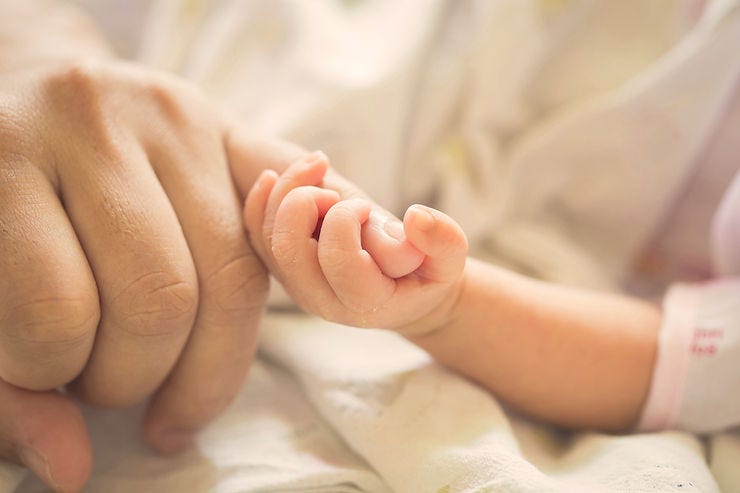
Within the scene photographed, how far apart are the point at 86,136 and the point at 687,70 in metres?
0.60

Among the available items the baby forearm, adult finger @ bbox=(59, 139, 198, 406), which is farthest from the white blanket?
adult finger @ bbox=(59, 139, 198, 406)

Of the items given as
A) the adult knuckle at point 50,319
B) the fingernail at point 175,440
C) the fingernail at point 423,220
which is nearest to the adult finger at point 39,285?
the adult knuckle at point 50,319

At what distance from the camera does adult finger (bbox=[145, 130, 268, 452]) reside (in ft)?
1.68

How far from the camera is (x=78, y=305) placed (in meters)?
0.44

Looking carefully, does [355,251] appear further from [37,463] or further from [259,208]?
[37,463]

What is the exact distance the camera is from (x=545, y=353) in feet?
1.94

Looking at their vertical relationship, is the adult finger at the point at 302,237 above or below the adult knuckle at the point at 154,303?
above

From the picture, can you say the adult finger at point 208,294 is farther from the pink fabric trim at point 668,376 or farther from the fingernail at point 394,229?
the pink fabric trim at point 668,376

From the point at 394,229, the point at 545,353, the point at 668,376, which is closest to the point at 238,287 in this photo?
the point at 394,229

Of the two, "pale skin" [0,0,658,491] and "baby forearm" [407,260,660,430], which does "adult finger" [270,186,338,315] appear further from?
"baby forearm" [407,260,660,430]

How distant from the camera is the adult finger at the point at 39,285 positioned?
43 centimetres

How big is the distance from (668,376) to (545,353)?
10cm

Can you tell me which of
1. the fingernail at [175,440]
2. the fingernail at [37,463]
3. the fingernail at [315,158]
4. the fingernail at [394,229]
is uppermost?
the fingernail at [315,158]

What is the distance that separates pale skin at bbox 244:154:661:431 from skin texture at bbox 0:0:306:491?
0.05 meters
